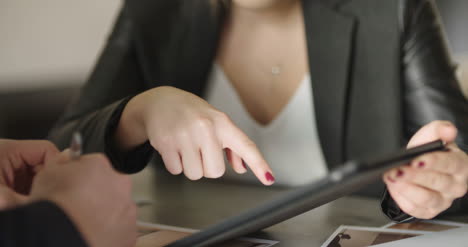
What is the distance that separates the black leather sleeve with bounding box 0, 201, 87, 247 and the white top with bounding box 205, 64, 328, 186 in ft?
2.02

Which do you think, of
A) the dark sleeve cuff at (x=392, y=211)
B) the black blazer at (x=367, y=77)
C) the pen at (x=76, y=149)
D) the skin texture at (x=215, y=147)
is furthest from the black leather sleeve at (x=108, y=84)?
the dark sleeve cuff at (x=392, y=211)

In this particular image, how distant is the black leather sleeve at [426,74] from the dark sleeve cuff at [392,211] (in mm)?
278

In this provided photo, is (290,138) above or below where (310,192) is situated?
below

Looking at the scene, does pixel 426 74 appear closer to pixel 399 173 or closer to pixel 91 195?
pixel 399 173

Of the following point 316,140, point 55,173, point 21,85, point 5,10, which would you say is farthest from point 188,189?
point 5,10

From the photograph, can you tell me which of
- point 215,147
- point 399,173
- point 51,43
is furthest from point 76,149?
point 51,43

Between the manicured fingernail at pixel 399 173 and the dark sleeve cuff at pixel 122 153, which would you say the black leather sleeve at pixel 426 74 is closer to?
the manicured fingernail at pixel 399 173

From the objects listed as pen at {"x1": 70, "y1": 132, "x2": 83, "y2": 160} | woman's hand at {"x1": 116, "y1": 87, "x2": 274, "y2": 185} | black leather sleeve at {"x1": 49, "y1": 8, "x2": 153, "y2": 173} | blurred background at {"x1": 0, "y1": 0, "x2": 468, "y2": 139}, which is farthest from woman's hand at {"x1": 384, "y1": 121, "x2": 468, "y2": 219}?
blurred background at {"x1": 0, "y1": 0, "x2": 468, "y2": 139}

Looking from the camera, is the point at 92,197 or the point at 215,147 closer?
the point at 92,197

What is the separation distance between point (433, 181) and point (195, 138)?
232mm

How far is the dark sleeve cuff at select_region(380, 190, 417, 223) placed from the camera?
1.60 ft

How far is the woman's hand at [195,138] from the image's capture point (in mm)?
421

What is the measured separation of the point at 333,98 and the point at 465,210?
13.8 inches

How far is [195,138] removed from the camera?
436 mm
